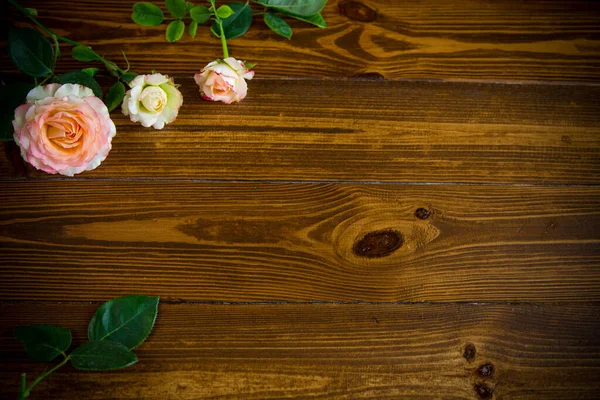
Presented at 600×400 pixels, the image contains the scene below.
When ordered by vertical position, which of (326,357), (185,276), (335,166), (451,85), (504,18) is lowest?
(326,357)

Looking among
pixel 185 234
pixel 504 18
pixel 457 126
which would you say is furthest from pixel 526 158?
pixel 185 234

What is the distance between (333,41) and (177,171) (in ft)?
1.12

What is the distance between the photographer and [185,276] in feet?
2.49

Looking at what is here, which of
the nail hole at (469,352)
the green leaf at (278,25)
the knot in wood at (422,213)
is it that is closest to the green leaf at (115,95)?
the green leaf at (278,25)

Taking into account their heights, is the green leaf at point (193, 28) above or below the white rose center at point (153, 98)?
above

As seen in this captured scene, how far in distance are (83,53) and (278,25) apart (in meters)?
0.31

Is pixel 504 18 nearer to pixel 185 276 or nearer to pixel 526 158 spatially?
pixel 526 158

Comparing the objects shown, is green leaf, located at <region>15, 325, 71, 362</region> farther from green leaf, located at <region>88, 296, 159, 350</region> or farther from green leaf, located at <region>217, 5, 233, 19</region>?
green leaf, located at <region>217, 5, 233, 19</region>

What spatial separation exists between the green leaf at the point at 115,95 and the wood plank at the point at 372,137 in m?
0.03

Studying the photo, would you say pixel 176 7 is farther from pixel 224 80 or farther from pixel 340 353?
pixel 340 353

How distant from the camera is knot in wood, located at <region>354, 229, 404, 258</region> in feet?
2.55

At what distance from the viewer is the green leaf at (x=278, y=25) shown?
79cm

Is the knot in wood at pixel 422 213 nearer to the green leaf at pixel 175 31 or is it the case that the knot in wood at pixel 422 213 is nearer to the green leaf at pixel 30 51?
the green leaf at pixel 175 31

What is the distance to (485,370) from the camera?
765 millimetres
